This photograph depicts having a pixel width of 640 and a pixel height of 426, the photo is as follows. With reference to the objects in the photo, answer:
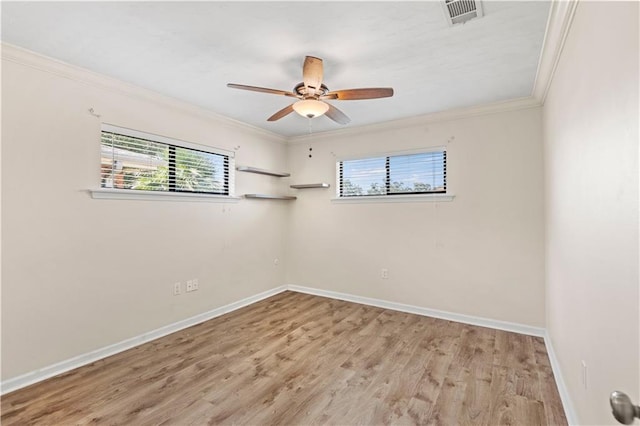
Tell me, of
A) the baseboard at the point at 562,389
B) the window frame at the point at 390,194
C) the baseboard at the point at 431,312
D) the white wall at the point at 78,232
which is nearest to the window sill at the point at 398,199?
the window frame at the point at 390,194

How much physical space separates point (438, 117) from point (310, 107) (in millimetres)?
2023

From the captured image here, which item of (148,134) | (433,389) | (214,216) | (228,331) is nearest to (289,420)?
(433,389)

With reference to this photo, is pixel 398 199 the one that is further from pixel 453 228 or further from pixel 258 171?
pixel 258 171

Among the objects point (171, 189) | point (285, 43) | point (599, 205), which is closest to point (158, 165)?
point (171, 189)

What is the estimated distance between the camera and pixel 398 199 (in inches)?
157

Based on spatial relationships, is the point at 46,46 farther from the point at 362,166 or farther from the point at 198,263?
the point at 362,166

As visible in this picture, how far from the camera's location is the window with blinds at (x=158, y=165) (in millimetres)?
2846

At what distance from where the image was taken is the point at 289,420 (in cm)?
194

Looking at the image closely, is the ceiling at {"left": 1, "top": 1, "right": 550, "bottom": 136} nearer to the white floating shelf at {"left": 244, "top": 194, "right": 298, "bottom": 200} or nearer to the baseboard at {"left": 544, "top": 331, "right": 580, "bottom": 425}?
the white floating shelf at {"left": 244, "top": 194, "right": 298, "bottom": 200}

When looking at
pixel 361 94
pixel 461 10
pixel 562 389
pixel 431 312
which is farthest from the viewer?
pixel 431 312

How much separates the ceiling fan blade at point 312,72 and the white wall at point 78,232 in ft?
5.89

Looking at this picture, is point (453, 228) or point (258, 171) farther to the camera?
point (258, 171)

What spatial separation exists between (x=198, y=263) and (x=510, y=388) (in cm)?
323

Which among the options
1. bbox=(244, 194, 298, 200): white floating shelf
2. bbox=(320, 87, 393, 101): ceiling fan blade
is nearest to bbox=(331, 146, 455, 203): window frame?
bbox=(244, 194, 298, 200): white floating shelf
